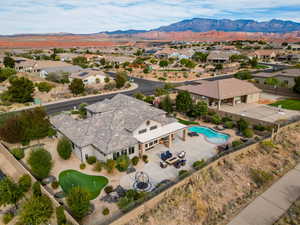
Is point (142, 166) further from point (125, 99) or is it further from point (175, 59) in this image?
point (175, 59)

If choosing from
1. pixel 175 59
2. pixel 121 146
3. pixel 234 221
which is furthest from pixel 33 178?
pixel 175 59

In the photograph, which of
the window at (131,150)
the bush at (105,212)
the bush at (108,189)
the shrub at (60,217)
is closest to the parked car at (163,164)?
the window at (131,150)

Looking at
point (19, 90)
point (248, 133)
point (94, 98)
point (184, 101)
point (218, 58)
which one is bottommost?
point (248, 133)

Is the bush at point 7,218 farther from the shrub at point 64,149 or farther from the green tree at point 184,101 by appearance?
the green tree at point 184,101

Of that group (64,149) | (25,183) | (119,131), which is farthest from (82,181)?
(119,131)

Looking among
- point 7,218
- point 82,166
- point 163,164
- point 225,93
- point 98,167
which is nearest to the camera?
point 7,218

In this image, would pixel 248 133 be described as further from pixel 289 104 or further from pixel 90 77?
pixel 90 77
